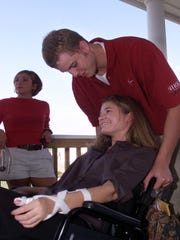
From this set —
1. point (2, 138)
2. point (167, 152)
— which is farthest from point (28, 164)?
point (167, 152)

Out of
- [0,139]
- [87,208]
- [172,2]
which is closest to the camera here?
[87,208]

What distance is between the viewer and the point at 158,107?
5.62 ft

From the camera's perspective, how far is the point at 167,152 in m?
1.50

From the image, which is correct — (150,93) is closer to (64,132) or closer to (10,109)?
(10,109)

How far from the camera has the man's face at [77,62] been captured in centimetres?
153

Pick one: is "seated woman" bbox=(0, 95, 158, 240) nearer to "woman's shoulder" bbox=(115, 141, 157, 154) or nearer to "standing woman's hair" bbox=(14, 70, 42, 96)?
"woman's shoulder" bbox=(115, 141, 157, 154)

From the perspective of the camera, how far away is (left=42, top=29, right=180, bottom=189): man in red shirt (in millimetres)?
1508

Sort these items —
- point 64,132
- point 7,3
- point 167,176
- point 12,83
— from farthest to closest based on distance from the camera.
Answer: point 7,3, point 64,132, point 12,83, point 167,176

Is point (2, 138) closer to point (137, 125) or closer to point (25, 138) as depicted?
point (25, 138)

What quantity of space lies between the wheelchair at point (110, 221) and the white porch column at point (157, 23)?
357 cm

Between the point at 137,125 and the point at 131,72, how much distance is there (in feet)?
0.86

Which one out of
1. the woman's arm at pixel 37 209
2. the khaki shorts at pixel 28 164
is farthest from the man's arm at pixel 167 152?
the khaki shorts at pixel 28 164

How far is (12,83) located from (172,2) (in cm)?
315

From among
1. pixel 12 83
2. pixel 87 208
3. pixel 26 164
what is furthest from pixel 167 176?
pixel 12 83
